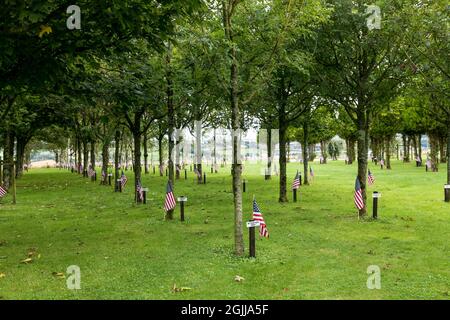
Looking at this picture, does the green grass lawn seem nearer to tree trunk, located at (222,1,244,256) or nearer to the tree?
tree trunk, located at (222,1,244,256)

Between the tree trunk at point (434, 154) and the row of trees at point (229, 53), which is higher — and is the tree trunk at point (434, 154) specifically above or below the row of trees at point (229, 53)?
below

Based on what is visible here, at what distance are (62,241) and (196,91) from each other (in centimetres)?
707

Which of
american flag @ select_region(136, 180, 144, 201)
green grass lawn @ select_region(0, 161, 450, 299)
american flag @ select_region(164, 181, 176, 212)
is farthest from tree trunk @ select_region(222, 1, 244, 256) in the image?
american flag @ select_region(136, 180, 144, 201)

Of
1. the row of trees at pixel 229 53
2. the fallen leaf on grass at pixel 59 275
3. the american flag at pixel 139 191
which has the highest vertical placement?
the row of trees at pixel 229 53

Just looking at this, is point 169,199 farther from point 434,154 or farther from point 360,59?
point 434,154

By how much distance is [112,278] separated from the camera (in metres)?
8.90

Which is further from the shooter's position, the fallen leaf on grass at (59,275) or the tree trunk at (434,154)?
the tree trunk at (434,154)

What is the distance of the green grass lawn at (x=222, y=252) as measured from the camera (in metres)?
8.21

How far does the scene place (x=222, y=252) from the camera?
1097 centimetres

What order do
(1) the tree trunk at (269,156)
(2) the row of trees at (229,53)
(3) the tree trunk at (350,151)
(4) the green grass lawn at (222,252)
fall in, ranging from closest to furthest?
(4) the green grass lawn at (222,252) < (2) the row of trees at (229,53) < (1) the tree trunk at (269,156) < (3) the tree trunk at (350,151)

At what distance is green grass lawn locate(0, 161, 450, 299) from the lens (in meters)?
8.21

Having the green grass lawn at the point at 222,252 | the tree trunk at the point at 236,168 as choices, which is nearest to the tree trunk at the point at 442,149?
the green grass lawn at the point at 222,252

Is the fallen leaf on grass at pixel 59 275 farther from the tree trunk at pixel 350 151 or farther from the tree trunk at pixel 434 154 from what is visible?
the tree trunk at pixel 350 151

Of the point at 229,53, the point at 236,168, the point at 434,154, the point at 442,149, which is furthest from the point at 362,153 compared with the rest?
the point at 442,149
